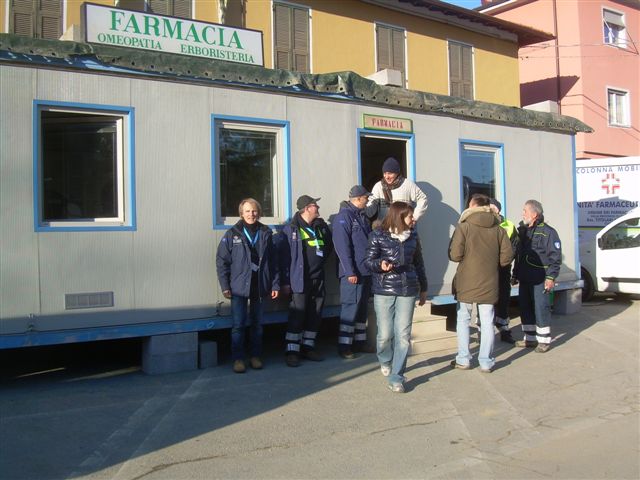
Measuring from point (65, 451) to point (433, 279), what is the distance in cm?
567

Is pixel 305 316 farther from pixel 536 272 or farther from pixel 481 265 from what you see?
pixel 536 272

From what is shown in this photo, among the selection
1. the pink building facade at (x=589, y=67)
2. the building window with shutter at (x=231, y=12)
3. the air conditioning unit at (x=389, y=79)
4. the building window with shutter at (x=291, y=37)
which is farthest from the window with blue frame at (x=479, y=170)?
the pink building facade at (x=589, y=67)

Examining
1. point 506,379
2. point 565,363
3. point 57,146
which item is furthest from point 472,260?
point 57,146

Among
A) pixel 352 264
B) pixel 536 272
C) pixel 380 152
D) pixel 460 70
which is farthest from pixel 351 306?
pixel 460 70

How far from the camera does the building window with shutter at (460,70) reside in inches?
728

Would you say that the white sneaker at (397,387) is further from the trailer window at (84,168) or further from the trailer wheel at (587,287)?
the trailer wheel at (587,287)

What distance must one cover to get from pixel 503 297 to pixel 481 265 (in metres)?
1.82

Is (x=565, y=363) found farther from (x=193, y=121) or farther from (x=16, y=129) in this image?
(x=16, y=129)

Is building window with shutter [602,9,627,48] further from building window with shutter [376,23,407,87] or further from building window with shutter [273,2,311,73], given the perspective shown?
building window with shutter [273,2,311,73]

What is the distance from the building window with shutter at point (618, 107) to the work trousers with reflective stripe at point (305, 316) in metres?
19.9

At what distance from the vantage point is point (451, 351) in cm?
795

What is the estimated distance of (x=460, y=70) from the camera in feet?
61.3

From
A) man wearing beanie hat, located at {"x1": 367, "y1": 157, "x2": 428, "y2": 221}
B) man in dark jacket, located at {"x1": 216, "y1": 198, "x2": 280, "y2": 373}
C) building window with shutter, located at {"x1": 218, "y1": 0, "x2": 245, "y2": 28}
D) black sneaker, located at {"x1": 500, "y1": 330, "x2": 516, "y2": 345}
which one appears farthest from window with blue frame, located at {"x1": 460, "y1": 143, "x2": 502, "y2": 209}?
building window with shutter, located at {"x1": 218, "y1": 0, "x2": 245, "y2": 28}

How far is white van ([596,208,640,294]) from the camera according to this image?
12.2m
